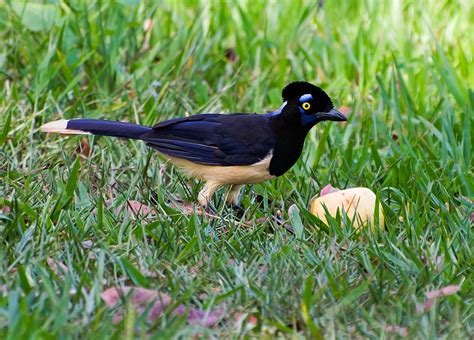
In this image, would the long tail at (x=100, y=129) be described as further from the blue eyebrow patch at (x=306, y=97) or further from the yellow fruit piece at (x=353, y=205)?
the yellow fruit piece at (x=353, y=205)

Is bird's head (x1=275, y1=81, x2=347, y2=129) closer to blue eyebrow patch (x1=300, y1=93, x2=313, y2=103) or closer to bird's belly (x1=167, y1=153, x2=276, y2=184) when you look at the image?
blue eyebrow patch (x1=300, y1=93, x2=313, y2=103)

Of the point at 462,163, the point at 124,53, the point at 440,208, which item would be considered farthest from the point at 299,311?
the point at 124,53

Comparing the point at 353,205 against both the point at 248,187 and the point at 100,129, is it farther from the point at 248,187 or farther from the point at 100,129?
the point at 100,129

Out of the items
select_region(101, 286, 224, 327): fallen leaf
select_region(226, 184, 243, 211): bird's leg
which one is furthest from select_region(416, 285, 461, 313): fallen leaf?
select_region(226, 184, 243, 211): bird's leg

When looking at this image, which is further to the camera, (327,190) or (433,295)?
(327,190)

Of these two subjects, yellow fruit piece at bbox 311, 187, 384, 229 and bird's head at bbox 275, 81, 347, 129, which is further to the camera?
bird's head at bbox 275, 81, 347, 129

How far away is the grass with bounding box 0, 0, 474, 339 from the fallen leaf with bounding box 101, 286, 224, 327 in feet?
0.14

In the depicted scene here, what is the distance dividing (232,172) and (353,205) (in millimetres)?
771

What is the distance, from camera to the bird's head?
17.0ft

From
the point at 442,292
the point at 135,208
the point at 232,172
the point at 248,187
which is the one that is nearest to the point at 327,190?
Result: the point at 232,172

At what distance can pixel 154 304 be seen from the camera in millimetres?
3621

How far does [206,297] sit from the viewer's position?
382 centimetres

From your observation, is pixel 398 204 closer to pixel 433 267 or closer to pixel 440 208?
pixel 440 208

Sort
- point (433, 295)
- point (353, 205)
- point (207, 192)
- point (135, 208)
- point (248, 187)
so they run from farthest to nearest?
1. point (248, 187)
2. point (207, 192)
3. point (135, 208)
4. point (353, 205)
5. point (433, 295)
